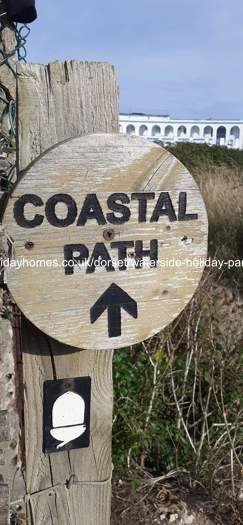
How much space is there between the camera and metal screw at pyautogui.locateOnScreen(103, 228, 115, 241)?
57.2 inches

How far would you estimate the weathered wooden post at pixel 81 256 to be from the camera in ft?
4.55

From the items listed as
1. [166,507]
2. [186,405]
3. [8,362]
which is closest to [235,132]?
[186,405]

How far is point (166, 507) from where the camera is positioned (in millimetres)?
2453

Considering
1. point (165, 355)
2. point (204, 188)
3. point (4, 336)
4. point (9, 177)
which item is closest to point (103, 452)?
point (4, 336)

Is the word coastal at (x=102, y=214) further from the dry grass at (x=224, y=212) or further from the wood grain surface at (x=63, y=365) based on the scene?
the dry grass at (x=224, y=212)

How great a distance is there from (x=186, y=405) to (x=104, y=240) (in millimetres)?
1968

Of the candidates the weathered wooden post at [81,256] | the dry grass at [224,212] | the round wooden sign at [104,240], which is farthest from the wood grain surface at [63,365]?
the dry grass at [224,212]

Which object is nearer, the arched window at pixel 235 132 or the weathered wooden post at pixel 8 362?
the weathered wooden post at pixel 8 362

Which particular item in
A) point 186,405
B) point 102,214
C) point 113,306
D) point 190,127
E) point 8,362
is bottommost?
point 186,405

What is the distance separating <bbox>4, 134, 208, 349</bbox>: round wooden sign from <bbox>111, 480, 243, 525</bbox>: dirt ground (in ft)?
3.88

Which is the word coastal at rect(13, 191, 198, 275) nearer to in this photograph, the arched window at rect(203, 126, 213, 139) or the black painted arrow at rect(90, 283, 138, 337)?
the black painted arrow at rect(90, 283, 138, 337)

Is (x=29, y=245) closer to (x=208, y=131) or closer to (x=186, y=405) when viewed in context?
(x=186, y=405)

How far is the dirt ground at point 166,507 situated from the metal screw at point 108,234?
1.42 m

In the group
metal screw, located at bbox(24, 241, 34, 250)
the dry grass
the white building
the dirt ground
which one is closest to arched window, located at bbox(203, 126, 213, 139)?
the white building
